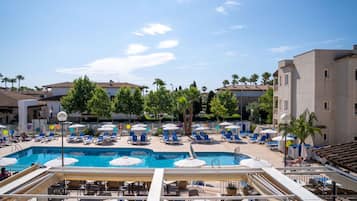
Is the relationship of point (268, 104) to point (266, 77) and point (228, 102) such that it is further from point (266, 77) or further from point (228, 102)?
point (266, 77)

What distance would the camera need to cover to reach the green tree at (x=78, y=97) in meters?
39.7

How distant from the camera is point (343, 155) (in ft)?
23.4

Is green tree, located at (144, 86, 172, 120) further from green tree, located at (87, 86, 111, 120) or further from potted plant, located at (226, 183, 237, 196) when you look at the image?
potted plant, located at (226, 183, 237, 196)

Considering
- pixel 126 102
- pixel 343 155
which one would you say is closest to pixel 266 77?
pixel 126 102

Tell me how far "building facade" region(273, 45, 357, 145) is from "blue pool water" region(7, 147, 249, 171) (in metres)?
6.68

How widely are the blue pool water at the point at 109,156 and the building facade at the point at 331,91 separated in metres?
6.68

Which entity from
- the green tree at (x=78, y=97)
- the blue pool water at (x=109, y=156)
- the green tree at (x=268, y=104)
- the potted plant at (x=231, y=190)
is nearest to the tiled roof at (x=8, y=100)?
the green tree at (x=78, y=97)

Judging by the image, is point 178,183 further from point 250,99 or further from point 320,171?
point 250,99

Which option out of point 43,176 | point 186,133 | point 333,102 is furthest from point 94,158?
point 333,102

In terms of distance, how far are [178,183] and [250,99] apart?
4803 cm

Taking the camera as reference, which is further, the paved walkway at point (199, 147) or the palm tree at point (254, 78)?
the palm tree at point (254, 78)

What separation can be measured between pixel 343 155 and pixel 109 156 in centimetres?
1910

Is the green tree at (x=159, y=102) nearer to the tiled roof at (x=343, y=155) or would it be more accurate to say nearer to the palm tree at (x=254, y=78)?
the tiled roof at (x=343, y=155)

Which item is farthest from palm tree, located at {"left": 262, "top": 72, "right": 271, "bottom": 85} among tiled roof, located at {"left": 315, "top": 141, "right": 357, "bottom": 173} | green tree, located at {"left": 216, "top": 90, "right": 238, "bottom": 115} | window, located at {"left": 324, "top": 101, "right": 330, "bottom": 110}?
tiled roof, located at {"left": 315, "top": 141, "right": 357, "bottom": 173}
